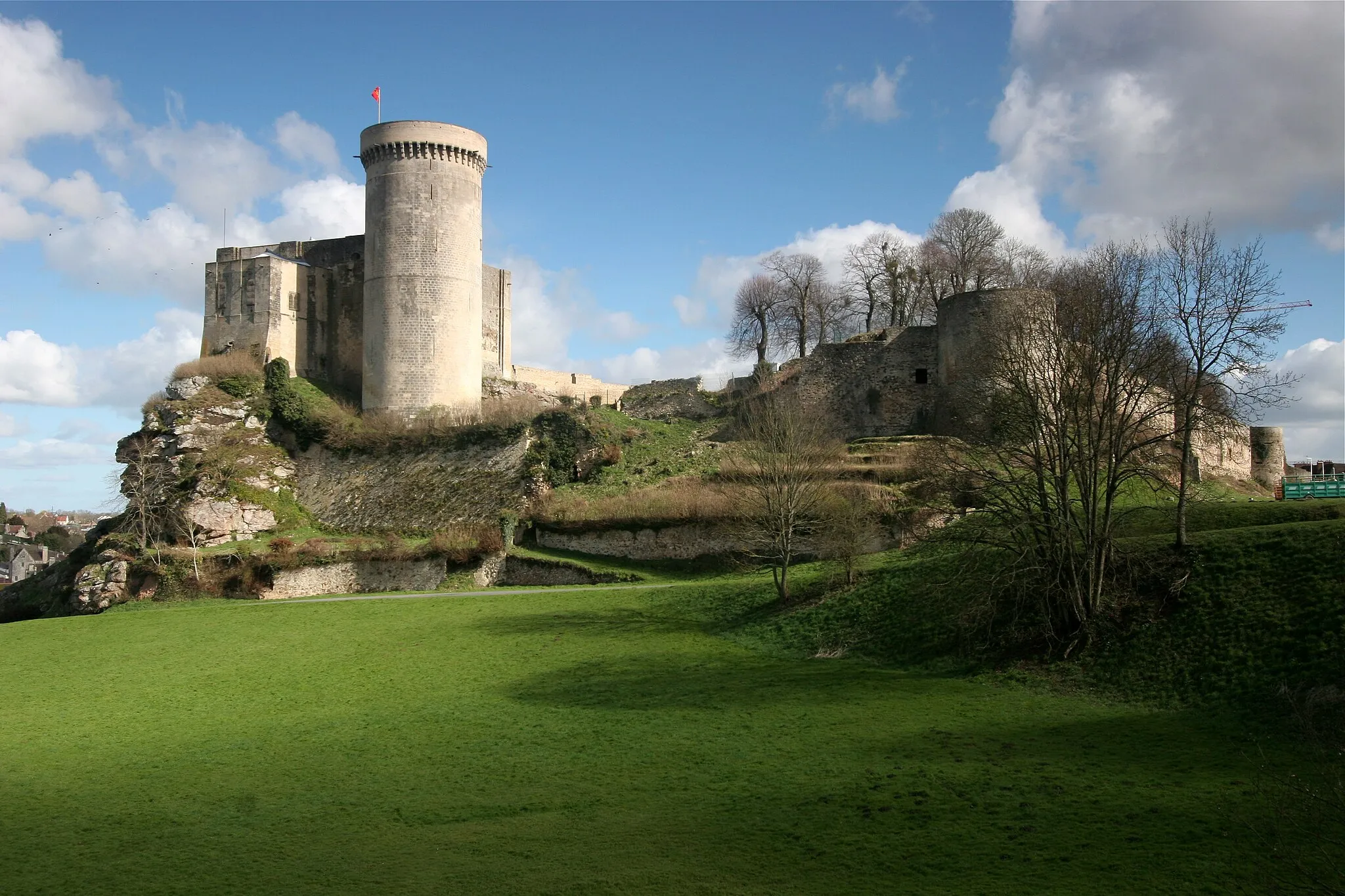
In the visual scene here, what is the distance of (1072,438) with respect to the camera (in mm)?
18531

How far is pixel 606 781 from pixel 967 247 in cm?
3765

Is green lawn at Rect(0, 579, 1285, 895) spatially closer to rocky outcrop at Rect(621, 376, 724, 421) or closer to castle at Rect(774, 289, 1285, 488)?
castle at Rect(774, 289, 1285, 488)

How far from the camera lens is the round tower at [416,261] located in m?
37.4

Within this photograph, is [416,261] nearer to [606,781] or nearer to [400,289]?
[400,289]

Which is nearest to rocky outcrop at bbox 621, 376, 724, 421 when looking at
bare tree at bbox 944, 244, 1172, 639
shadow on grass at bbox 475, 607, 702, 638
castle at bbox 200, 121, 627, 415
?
castle at bbox 200, 121, 627, 415

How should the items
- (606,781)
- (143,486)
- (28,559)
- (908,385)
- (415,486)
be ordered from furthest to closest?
(28,559) < (908,385) < (415,486) < (143,486) < (606,781)

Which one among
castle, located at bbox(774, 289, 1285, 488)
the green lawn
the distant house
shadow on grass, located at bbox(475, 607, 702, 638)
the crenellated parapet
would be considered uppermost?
the crenellated parapet

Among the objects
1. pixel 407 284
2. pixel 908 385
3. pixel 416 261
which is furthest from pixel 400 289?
pixel 908 385

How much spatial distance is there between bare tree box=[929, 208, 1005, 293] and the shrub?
29.6m

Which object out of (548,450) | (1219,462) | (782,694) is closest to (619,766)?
(782,694)

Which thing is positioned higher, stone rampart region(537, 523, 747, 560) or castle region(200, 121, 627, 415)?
castle region(200, 121, 627, 415)

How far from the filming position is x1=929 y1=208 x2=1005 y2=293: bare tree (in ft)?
143

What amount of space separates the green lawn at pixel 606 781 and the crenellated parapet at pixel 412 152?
23250mm

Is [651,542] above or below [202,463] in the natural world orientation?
below
